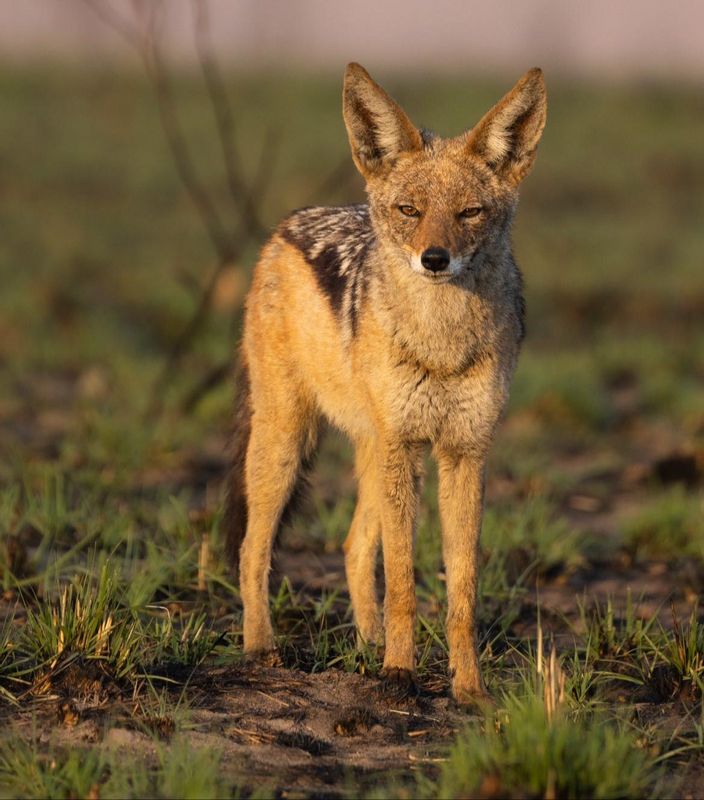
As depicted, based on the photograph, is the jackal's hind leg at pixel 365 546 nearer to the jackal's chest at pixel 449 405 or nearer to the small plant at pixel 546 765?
the jackal's chest at pixel 449 405

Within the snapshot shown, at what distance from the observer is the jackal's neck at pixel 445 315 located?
4129 millimetres

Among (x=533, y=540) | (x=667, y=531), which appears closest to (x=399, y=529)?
(x=533, y=540)

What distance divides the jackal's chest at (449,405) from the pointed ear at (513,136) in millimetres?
739

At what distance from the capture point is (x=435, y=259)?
153 inches

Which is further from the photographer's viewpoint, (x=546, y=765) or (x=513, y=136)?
(x=513, y=136)

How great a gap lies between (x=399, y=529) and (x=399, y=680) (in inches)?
20.5

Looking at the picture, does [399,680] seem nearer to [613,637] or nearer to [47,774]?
[613,637]

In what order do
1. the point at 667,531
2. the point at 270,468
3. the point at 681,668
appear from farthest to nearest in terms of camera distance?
the point at 667,531
the point at 270,468
the point at 681,668

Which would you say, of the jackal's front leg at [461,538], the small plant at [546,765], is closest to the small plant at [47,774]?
the small plant at [546,765]

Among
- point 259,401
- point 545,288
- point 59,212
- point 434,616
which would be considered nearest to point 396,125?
point 259,401

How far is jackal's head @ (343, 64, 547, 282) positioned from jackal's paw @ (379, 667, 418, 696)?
1.32m

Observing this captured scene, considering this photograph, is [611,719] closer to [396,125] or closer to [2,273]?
[396,125]

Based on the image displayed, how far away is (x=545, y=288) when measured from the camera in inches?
483

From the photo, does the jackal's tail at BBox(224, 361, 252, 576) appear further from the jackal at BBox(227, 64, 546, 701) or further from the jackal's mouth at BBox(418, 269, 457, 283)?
the jackal's mouth at BBox(418, 269, 457, 283)
